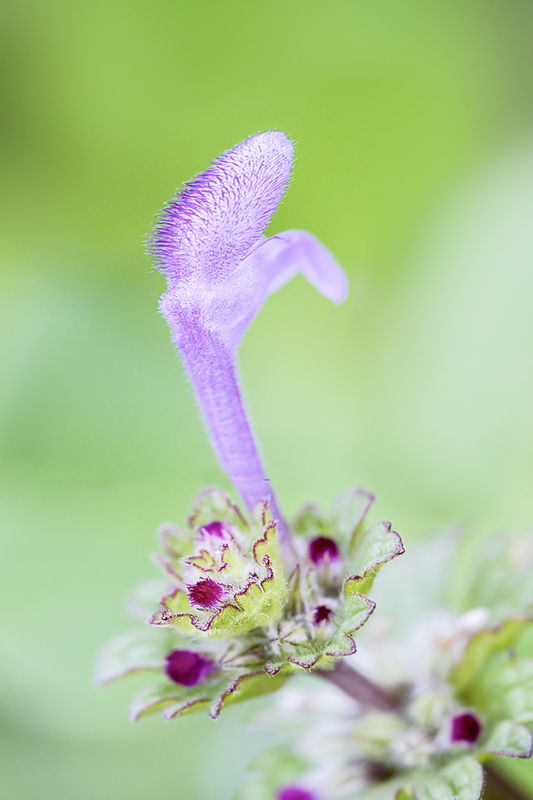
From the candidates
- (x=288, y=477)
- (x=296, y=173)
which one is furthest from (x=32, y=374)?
(x=296, y=173)

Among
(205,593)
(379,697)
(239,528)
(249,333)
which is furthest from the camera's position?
(249,333)

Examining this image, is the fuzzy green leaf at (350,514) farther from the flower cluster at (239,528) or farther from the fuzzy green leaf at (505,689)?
the fuzzy green leaf at (505,689)

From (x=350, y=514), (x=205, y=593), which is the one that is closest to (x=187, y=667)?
(x=205, y=593)

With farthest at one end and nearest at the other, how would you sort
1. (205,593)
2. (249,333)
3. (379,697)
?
(249,333)
(379,697)
(205,593)

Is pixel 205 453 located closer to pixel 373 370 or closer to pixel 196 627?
pixel 373 370

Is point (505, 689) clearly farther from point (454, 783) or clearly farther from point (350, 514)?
point (350, 514)

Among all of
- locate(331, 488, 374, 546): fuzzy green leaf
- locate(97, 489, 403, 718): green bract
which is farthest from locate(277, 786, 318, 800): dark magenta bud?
locate(331, 488, 374, 546): fuzzy green leaf
